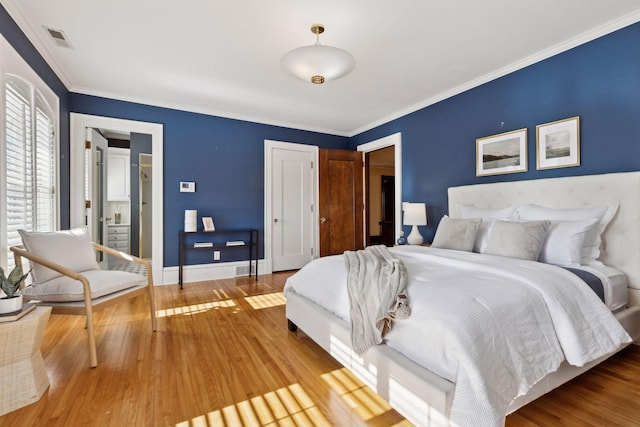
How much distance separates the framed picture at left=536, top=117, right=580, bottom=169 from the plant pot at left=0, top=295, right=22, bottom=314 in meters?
4.16

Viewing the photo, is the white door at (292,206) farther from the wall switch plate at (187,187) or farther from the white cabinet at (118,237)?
the white cabinet at (118,237)

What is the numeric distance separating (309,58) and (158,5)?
1.22 metres

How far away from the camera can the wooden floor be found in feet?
5.07

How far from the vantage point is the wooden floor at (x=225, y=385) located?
1.54 meters

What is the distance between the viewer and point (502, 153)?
3314 mm

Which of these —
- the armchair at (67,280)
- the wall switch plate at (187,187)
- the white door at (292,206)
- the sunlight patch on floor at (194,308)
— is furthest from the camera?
the white door at (292,206)

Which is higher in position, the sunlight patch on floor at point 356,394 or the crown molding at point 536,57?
→ the crown molding at point 536,57

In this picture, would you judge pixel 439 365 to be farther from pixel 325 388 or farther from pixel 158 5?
pixel 158 5

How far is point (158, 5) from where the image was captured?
2.25 meters

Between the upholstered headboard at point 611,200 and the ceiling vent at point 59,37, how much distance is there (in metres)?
4.49

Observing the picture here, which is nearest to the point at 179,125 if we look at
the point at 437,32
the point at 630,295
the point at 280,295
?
the point at 280,295

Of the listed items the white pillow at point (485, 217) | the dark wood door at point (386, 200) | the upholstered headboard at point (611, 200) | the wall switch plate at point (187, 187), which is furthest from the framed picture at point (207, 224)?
the dark wood door at point (386, 200)

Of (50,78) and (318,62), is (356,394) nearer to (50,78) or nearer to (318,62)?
(318,62)

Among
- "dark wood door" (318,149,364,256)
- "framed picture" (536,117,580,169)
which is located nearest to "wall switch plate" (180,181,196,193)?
"dark wood door" (318,149,364,256)
